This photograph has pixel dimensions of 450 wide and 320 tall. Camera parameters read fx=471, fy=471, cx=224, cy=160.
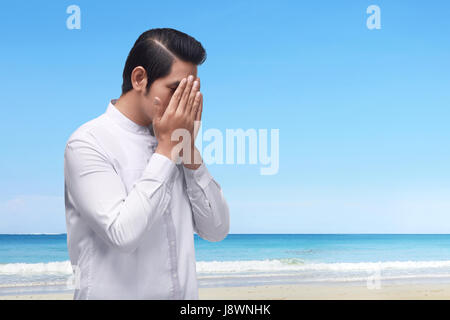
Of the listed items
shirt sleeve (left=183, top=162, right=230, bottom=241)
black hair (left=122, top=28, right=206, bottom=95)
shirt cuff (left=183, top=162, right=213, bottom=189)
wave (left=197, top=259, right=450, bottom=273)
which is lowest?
wave (left=197, top=259, right=450, bottom=273)

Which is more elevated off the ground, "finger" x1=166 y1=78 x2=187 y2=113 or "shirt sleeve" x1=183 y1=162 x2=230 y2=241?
"finger" x1=166 y1=78 x2=187 y2=113

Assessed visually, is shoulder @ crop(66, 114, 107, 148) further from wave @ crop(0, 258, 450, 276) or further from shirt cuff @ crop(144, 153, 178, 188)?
wave @ crop(0, 258, 450, 276)

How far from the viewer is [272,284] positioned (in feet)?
27.7

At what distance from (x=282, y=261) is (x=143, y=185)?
13614 mm

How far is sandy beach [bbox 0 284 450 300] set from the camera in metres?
7.06

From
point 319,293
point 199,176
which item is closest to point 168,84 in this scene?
point 199,176

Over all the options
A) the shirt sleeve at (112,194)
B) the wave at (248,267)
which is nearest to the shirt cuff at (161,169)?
the shirt sleeve at (112,194)

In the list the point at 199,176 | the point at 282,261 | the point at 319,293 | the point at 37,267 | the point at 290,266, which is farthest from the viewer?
the point at 282,261

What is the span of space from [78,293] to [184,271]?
29 centimetres

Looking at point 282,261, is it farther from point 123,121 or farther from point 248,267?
point 123,121

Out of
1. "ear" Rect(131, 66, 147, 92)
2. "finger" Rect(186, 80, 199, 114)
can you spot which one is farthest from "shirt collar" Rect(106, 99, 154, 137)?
"finger" Rect(186, 80, 199, 114)

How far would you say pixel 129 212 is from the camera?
1133mm
